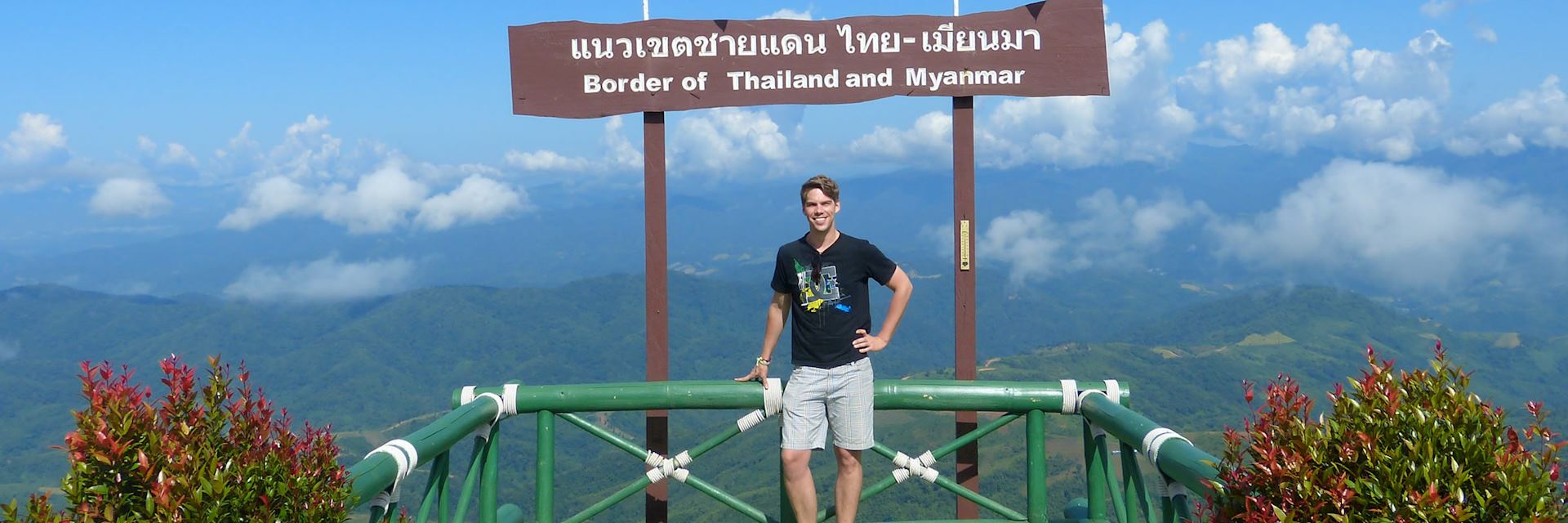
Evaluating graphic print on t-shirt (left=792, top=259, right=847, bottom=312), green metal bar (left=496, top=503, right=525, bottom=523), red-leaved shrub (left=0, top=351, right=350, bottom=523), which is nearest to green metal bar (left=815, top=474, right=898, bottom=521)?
graphic print on t-shirt (left=792, top=259, right=847, bottom=312)

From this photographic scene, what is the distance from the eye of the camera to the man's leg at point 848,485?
5.32 m

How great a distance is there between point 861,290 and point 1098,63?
2.63 metres

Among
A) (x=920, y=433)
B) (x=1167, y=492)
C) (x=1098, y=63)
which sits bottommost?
(x=920, y=433)

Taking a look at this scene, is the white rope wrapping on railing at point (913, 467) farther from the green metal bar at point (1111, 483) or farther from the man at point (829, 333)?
the green metal bar at point (1111, 483)

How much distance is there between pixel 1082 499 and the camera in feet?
20.5

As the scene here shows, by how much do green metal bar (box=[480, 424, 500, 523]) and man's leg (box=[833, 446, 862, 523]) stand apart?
1820 millimetres

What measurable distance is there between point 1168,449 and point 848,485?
189cm

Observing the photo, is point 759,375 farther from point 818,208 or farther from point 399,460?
point 399,460

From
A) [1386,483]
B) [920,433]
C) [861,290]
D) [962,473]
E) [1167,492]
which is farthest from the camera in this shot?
[920,433]

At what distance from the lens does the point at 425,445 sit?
14.3ft

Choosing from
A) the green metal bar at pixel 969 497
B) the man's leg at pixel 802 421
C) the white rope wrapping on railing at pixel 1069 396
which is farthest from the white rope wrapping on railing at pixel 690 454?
the white rope wrapping on railing at pixel 1069 396

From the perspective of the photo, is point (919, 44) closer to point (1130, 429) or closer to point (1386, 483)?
point (1130, 429)

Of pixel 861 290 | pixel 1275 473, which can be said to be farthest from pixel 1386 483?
pixel 861 290

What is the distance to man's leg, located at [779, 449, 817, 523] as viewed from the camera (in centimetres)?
532
